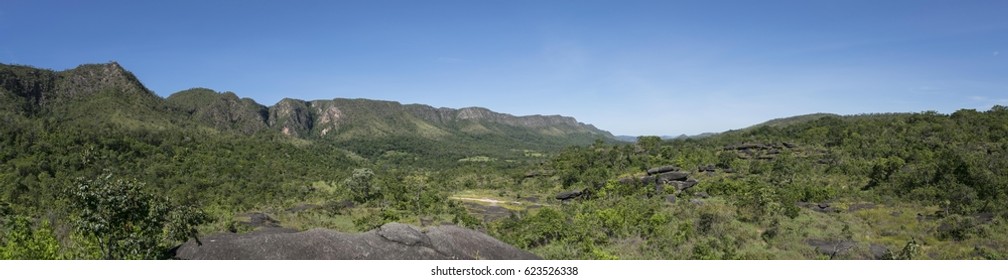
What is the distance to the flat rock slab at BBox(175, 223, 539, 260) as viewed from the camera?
→ 19.9m

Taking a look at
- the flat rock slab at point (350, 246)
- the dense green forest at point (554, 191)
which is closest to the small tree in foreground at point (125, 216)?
the dense green forest at point (554, 191)

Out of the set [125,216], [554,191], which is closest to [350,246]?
[125,216]

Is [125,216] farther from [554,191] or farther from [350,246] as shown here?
[554,191]

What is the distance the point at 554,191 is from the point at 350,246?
73691 mm

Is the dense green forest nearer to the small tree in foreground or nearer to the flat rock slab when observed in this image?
the small tree in foreground

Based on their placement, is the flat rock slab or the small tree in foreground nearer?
the small tree in foreground

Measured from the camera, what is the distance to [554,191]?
92.8 meters

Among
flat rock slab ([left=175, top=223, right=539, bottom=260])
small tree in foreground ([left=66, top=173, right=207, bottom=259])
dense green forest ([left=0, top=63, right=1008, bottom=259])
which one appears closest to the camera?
small tree in foreground ([left=66, top=173, right=207, bottom=259])

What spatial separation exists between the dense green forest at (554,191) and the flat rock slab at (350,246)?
49.2 inches

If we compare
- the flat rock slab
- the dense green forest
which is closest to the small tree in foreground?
the dense green forest

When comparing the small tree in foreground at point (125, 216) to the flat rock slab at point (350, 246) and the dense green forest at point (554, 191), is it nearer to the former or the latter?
the dense green forest at point (554, 191)

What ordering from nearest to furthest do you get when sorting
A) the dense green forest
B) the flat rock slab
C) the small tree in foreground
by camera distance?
the small tree in foreground < the flat rock slab < the dense green forest

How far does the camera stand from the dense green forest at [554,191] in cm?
3034

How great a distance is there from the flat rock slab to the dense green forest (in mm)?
1251
